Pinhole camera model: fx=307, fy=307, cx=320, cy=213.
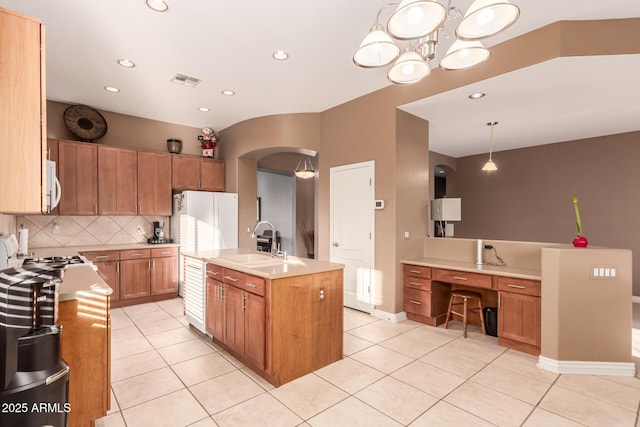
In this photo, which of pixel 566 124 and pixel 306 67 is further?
pixel 566 124

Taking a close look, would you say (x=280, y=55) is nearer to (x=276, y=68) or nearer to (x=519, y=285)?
(x=276, y=68)

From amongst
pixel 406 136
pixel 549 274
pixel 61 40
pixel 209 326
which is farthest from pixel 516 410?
pixel 61 40

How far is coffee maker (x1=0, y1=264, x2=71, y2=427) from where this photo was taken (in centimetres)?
116

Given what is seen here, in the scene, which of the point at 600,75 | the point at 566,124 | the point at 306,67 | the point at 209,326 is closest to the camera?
the point at 600,75

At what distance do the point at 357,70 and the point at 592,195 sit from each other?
5.27 metres

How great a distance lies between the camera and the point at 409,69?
2211 mm

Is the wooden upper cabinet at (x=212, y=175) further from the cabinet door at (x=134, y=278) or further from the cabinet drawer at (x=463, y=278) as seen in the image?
the cabinet drawer at (x=463, y=278)

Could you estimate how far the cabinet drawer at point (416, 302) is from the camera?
3918mm

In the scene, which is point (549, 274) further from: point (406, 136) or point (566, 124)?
point (566, 124)

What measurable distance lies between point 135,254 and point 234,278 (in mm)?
2784

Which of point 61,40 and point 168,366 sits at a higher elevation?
point 61,40

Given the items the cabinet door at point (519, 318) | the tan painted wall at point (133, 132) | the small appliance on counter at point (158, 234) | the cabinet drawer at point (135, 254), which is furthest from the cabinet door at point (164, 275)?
the cabinet door at point (519, 318)

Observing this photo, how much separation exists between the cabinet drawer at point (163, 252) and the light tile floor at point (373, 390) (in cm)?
177

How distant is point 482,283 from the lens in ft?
11.4
